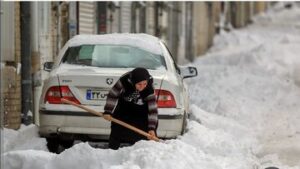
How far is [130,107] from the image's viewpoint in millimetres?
7520

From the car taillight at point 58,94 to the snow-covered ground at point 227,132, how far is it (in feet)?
2.33

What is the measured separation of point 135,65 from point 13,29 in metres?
2.80

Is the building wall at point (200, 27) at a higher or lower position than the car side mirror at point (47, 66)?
lower

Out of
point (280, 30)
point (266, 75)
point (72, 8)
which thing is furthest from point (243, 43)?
point (72, 8)

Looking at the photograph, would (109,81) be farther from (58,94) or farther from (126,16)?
(126,16)

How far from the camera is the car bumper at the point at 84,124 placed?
8.39m

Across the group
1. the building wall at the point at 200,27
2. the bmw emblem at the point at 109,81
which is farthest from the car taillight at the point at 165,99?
the building wall at the point at 200,27

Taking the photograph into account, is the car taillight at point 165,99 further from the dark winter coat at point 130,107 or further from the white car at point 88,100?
the dark winter coat at point 130,107

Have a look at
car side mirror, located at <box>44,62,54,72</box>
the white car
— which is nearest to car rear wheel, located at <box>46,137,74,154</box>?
the white car

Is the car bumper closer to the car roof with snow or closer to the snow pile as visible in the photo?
the snow pile

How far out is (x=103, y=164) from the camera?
6762 millimetres

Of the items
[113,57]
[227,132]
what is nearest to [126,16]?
[227,132]

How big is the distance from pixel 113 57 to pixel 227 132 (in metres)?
2.74

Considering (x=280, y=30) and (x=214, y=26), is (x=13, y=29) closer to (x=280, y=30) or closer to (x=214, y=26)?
(x=214, y=26)
